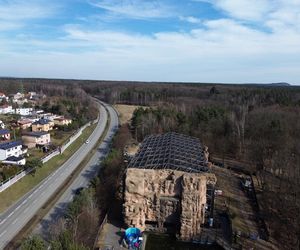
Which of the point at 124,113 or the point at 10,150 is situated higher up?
the point at 10,150

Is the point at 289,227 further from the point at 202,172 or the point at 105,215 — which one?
the point at 105,215

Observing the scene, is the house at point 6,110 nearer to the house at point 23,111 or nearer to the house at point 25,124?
the house at point 23,111

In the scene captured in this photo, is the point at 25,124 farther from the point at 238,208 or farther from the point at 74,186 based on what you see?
the point at 238,208

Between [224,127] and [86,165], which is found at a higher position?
[224,127]

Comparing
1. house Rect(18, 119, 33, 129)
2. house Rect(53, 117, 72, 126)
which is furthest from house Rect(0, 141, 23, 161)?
house Rect(53, 117, 72, 126)

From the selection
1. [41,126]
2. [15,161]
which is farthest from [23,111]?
[15,161]

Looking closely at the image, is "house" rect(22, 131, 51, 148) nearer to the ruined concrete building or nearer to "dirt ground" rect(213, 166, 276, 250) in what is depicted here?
"dirt ground" rect(213, 166, 276, 250)

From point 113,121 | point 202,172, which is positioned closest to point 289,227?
point 202,172
